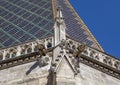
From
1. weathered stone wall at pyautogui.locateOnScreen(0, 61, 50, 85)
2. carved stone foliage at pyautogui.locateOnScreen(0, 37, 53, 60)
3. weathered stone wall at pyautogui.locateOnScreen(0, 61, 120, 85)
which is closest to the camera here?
weathered stone wall at pyautogui.locateOnScreen(0, 61, 120, 85)

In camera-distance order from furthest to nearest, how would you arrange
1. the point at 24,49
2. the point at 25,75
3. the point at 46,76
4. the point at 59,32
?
the point at 24,49, the point at 59,32, the point at 25,75, the point at 46,76

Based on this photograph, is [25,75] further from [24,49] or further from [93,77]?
[93,77]

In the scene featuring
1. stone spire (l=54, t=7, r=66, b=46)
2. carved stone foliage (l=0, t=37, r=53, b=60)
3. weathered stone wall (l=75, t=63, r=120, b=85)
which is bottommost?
weathered stone wall (l=75, t=63, r=120, b=85)

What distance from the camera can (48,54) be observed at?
1029 centimetres

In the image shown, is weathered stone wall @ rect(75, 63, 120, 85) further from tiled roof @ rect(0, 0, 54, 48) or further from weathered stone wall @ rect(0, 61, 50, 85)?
tiled roof @ rect(0, 0, 54, 48)

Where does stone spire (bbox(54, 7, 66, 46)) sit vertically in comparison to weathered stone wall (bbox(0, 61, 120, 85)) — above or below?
above

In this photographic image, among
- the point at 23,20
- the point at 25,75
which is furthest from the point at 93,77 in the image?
the point at 23,20

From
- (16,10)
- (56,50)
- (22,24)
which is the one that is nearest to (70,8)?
(16,10)

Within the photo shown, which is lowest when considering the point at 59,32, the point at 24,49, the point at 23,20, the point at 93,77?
the point at 93,77

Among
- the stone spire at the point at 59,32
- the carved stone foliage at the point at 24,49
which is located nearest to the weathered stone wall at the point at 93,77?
the stone spire at the point at 59,32

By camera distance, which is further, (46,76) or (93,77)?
(93,77)

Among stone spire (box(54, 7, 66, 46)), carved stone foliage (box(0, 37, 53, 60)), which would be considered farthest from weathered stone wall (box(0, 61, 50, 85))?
stone spire (box(54, 7, 66, 46))

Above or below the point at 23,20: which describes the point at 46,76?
below

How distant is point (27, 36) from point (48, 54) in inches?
93.2
